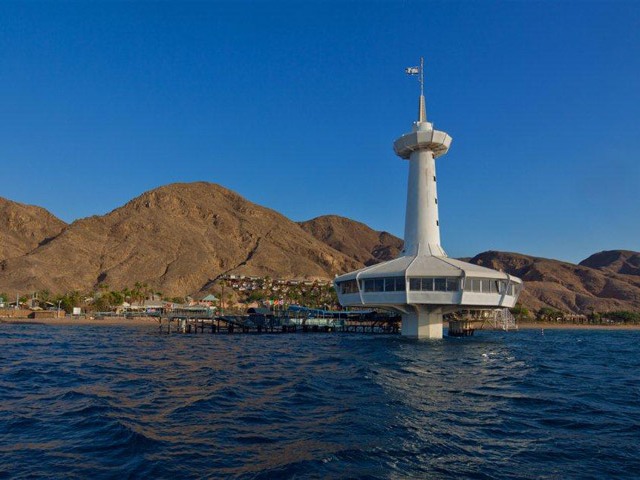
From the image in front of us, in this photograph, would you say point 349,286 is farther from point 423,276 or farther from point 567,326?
point 567,326

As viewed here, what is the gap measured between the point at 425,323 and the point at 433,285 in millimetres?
6469

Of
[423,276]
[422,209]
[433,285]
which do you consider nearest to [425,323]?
[433,285]

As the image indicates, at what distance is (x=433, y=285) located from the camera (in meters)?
46.5

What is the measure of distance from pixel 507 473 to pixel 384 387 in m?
11.0

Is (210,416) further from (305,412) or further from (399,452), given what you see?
(399,452)

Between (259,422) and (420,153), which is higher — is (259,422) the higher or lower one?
the lower one

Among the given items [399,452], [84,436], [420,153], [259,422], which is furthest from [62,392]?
[420,153]

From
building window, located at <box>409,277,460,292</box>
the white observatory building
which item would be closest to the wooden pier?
the white observatory building

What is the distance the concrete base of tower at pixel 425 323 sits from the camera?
166ft

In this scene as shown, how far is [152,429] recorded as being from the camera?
13836 millimetres

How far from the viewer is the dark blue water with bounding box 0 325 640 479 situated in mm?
10797

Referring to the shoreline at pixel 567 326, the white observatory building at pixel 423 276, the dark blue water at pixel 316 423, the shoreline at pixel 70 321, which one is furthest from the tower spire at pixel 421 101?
the shoreline at pixel 567 326

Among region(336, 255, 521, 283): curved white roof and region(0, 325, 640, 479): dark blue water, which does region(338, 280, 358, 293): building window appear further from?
region(0, 325, 640, 479): dark blue water

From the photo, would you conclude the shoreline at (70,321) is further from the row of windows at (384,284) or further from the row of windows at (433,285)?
the row of windows at (433,285)
